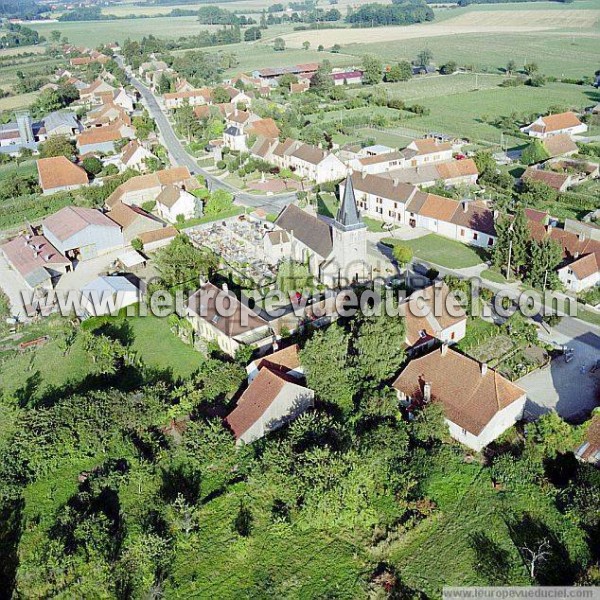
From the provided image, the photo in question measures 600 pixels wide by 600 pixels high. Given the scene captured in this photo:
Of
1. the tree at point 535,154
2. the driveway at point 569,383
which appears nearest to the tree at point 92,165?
the tree at point 535,154

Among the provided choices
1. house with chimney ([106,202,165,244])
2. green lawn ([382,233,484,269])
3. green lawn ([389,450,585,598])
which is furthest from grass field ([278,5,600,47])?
green lawn ([389,450,585,598])

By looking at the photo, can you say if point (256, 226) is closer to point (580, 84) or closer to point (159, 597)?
point (159, 597)

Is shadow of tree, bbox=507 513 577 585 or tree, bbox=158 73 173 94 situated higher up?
tree, bbox=158 73 173 94

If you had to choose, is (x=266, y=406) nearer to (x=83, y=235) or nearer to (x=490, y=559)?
(x=490, y=559)

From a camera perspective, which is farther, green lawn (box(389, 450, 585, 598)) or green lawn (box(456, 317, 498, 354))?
green lawn (box(456, 317, 498, 354))

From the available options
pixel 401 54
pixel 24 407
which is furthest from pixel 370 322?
pixel 401 54

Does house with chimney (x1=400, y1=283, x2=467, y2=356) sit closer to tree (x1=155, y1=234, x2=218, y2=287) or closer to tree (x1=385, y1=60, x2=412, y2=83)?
tree (x1=155, y1=234, x2=218, y2=287)
